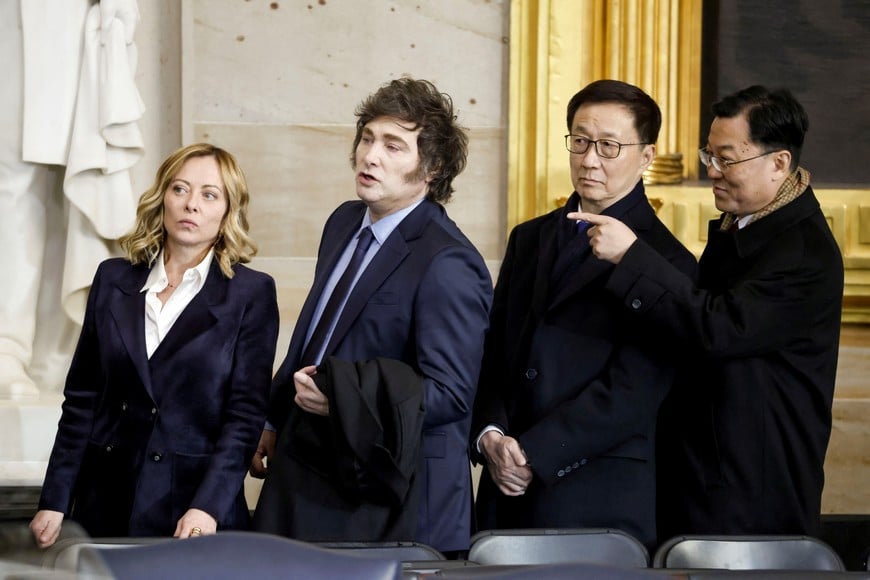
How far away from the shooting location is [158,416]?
10.3 feet

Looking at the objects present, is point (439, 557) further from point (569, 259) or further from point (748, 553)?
point (569, 259)

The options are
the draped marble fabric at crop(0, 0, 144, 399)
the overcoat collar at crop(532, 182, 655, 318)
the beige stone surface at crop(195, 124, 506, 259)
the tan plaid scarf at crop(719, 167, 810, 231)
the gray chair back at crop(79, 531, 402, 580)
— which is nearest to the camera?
the gray chair back at crop(79, 531, 402, 580)

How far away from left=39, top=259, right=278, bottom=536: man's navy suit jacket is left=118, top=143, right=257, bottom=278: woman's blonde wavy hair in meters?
0.14

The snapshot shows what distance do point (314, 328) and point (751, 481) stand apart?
1192 millimetres

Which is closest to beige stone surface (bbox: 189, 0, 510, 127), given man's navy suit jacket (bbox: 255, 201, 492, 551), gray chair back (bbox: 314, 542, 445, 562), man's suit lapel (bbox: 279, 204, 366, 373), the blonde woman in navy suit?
man's suit lapel (bbox: 279, 204, 366, 373)

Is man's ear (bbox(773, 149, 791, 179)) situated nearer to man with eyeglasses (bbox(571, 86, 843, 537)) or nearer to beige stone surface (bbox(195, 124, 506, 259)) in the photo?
man with eyeglasses (bbox(571, 86, 843, 537))

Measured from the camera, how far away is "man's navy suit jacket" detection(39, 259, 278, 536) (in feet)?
10.3

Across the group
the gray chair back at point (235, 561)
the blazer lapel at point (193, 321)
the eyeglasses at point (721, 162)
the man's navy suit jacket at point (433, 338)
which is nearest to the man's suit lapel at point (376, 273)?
the man's navy suit jacket at point (433, 338)

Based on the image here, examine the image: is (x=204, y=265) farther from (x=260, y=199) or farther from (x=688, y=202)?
(x=688, y=202)

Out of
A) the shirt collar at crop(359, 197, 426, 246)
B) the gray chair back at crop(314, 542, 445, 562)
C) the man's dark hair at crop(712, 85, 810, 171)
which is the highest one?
the man's dark hair at crop(712, 85, 810, 171)

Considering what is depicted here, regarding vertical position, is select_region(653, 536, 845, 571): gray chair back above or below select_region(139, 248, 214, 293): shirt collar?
below

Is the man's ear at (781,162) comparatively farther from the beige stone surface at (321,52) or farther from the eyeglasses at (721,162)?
the beige stone surface at (321,52)

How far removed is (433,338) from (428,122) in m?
0.59

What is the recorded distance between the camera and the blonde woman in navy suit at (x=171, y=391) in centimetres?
312
